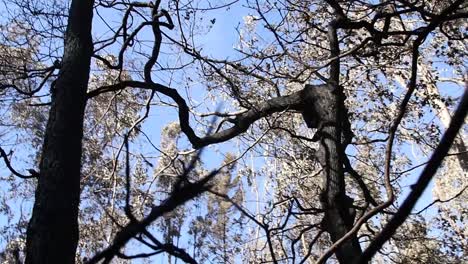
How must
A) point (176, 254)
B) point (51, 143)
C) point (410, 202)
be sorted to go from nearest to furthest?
1. point (410, 202)
2. point (176, 254)
3. point (51, 143)

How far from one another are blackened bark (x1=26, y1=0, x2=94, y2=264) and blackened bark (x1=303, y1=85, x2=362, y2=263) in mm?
1368

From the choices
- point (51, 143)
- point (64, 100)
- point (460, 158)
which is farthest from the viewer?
point (460, 158)

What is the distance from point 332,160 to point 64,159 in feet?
6.07

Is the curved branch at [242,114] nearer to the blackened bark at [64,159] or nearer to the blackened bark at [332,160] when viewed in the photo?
the blackened bark at [332,160]

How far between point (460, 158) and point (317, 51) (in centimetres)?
624


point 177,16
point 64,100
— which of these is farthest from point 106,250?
point 177,16

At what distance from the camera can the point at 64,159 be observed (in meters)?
2.31

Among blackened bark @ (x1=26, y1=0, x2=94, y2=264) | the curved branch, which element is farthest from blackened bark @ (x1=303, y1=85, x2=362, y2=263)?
blackened bark @ (x1=26, y1=0, x2=94, y2=264)

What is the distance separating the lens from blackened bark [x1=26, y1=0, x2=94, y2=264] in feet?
6.50

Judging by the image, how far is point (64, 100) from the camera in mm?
2551

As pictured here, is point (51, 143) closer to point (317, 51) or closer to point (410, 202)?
point (410, 202)

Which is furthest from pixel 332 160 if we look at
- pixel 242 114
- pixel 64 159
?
pixel 64 159

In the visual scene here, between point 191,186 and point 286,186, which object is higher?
point 286,186

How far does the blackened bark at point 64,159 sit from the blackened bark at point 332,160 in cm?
137
